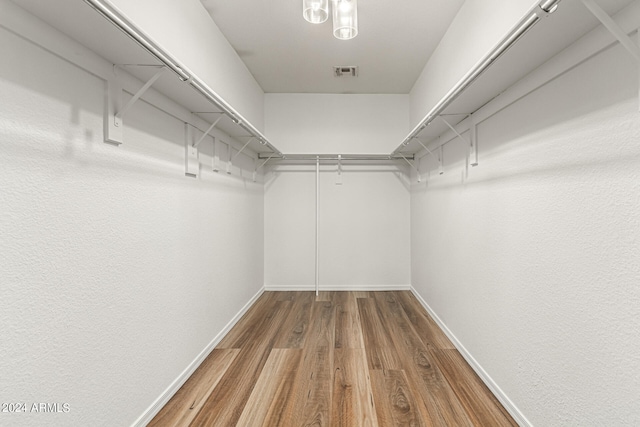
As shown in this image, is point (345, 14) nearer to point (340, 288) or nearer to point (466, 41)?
point (466, 41)

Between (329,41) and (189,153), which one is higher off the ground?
(329,41)

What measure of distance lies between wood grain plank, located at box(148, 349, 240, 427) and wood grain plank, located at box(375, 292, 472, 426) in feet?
4.00

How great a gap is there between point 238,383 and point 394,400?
932mm

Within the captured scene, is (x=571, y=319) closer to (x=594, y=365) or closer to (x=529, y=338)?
(x=594, y=365)

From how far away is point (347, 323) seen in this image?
3.07m

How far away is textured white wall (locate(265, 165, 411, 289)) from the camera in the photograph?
4.27 metres

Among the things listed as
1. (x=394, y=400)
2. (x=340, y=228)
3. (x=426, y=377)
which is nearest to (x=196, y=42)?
(x=394, y=400)

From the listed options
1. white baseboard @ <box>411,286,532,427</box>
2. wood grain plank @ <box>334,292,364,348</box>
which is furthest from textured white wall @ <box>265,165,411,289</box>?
white baseboard @ <box>411,286,532,427</box>

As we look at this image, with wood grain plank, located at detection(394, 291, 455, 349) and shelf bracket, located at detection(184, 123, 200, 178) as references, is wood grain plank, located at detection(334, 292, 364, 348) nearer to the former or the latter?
wood grain plank, located at detection(394, 291, 455, 349)

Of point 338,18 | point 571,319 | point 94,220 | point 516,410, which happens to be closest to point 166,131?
point 94,220

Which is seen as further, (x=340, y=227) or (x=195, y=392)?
(x=340, y=227)

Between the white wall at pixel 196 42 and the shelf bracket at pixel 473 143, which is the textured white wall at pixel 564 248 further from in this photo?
the white wall at pixel 196 42

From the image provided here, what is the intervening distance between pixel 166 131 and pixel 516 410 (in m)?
2.36

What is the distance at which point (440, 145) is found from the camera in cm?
303
